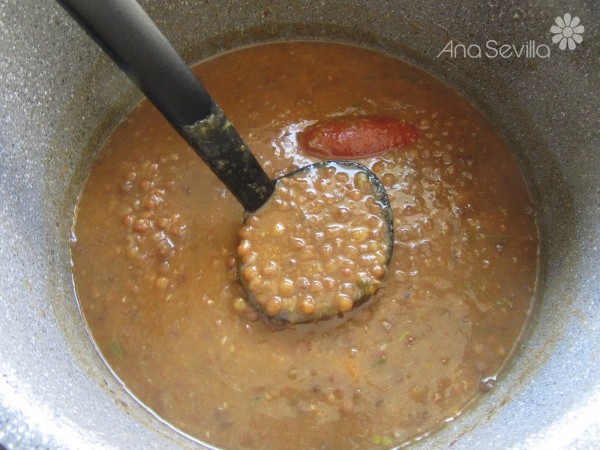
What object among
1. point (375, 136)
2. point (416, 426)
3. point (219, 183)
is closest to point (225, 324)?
point (219, 183)

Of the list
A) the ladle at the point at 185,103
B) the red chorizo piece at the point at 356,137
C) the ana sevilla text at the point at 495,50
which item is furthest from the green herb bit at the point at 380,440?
the ana sevilla text at the point at 495,50

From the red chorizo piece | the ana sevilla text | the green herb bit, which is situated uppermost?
the ana sevilla text

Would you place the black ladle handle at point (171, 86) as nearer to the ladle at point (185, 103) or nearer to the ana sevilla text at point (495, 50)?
the ladle at point (185, 103)

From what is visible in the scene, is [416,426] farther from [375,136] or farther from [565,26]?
[565,26]

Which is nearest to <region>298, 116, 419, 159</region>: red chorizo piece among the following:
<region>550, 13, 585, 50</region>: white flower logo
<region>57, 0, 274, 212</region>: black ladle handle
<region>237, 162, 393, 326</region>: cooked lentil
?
<region>237, 162, 393, 326</region>: cooked lentil

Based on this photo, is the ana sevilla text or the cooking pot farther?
the ana sevilla text

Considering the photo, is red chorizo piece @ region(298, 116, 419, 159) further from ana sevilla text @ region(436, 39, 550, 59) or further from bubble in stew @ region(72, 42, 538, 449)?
ana sevilla text @ region(436, 39, 550, 59)

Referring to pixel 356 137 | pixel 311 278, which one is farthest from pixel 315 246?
pixel 356 137
